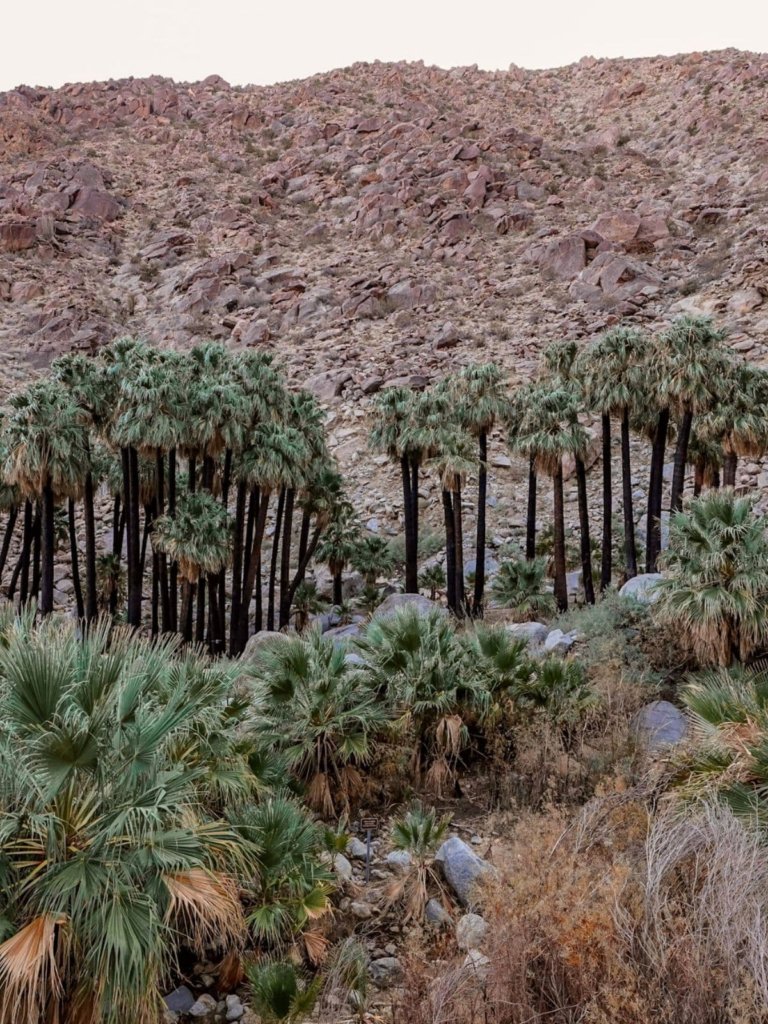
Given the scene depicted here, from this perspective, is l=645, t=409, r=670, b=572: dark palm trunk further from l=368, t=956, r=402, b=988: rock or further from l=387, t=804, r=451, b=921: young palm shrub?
l=368, t=956, r=402, b=988: rock

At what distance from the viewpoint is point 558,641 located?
49.1 ft

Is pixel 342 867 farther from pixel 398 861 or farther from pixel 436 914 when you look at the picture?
pixel 436 914

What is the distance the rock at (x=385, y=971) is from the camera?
6199mm

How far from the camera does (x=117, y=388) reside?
24125 millimetres

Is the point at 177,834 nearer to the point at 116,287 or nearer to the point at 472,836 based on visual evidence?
the point at 472,836

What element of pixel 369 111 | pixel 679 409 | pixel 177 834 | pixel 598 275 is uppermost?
pixel 369 111

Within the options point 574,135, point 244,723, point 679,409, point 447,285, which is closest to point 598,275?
point 447,285

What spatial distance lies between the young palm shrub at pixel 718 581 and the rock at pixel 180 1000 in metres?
9.41

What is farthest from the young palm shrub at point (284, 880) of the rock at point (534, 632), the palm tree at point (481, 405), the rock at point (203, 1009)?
the palm tree at point (481, 405)

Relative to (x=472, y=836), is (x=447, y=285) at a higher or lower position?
higher

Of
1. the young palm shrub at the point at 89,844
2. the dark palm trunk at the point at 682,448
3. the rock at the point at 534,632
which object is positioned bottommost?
the rock at the point at 534,632

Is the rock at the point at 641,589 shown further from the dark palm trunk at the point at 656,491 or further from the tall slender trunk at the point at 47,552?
the tall slender trunk at the point at 47,552

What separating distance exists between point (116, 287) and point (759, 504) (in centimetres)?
4931

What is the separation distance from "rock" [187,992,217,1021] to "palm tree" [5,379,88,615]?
751 inches
